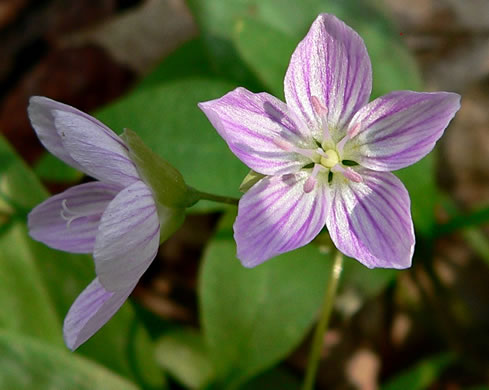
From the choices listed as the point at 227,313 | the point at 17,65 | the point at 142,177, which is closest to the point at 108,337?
the point at 227,313

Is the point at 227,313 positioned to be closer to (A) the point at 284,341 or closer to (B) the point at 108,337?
(A) the point at 284,341

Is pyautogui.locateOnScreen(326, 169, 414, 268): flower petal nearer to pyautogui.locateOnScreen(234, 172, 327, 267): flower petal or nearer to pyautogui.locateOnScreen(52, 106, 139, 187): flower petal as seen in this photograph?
pyautogui.locateOnScreen(234, 172, 327, 267): flower petal

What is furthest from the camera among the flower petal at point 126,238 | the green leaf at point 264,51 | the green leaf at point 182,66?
the green leaf at point 182,66

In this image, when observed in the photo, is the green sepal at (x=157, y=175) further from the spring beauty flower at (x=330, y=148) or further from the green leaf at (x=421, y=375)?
the green leaf at (x=421, y=375)

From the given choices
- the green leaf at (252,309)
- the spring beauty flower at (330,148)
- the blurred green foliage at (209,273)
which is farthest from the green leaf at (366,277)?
the spring beauty flower at (330,148)

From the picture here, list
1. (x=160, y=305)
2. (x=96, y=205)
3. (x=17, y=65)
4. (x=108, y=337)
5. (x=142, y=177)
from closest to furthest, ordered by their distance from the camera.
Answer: (x=142, y=177), (x=96, y=205), (x=108, y=337), (x=160, y=305), (x=17, y=65)

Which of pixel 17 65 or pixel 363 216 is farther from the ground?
pixel 363 216
